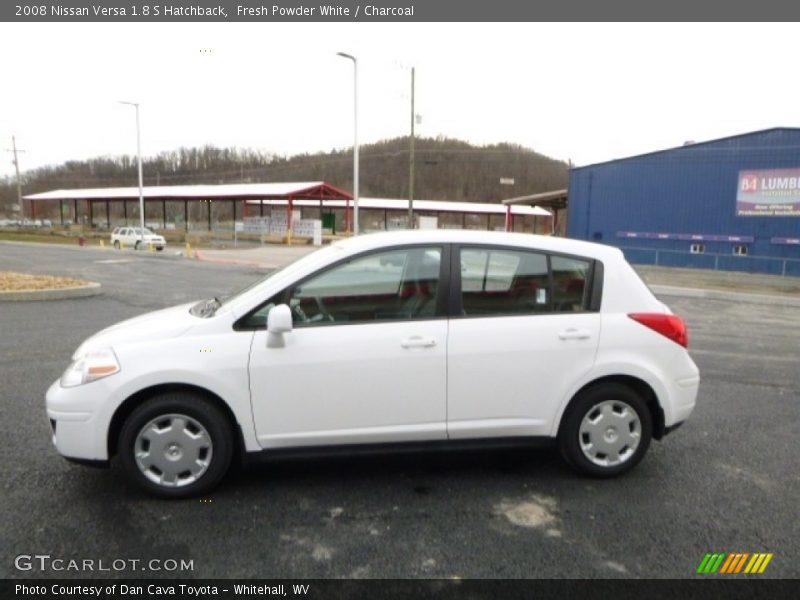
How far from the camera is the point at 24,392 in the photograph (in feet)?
19.2

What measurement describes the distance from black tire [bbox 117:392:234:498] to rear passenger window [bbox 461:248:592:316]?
1670 mm

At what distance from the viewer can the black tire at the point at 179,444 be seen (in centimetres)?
355

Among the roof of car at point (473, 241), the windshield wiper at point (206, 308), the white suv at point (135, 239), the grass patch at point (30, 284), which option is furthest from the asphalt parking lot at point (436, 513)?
the white suv at point (135, 239)

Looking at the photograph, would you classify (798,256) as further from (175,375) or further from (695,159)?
(175,375)

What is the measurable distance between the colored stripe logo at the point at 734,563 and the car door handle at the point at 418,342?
183 cm

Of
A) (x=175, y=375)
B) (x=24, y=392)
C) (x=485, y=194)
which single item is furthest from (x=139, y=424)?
(x=485, y=194)

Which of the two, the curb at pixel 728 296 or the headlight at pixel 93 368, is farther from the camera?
the curb at pixel 728 296

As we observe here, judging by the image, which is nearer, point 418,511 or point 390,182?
point 418,511

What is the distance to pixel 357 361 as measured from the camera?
364cm

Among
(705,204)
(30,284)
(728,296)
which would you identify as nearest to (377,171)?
(705,204)

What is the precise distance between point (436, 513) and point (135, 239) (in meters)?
38.0

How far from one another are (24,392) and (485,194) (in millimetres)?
120192

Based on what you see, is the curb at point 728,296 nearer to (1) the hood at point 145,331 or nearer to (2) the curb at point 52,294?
(2) the curb at point 52,294

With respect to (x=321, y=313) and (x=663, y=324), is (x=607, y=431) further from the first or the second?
(x=321, y=313)
